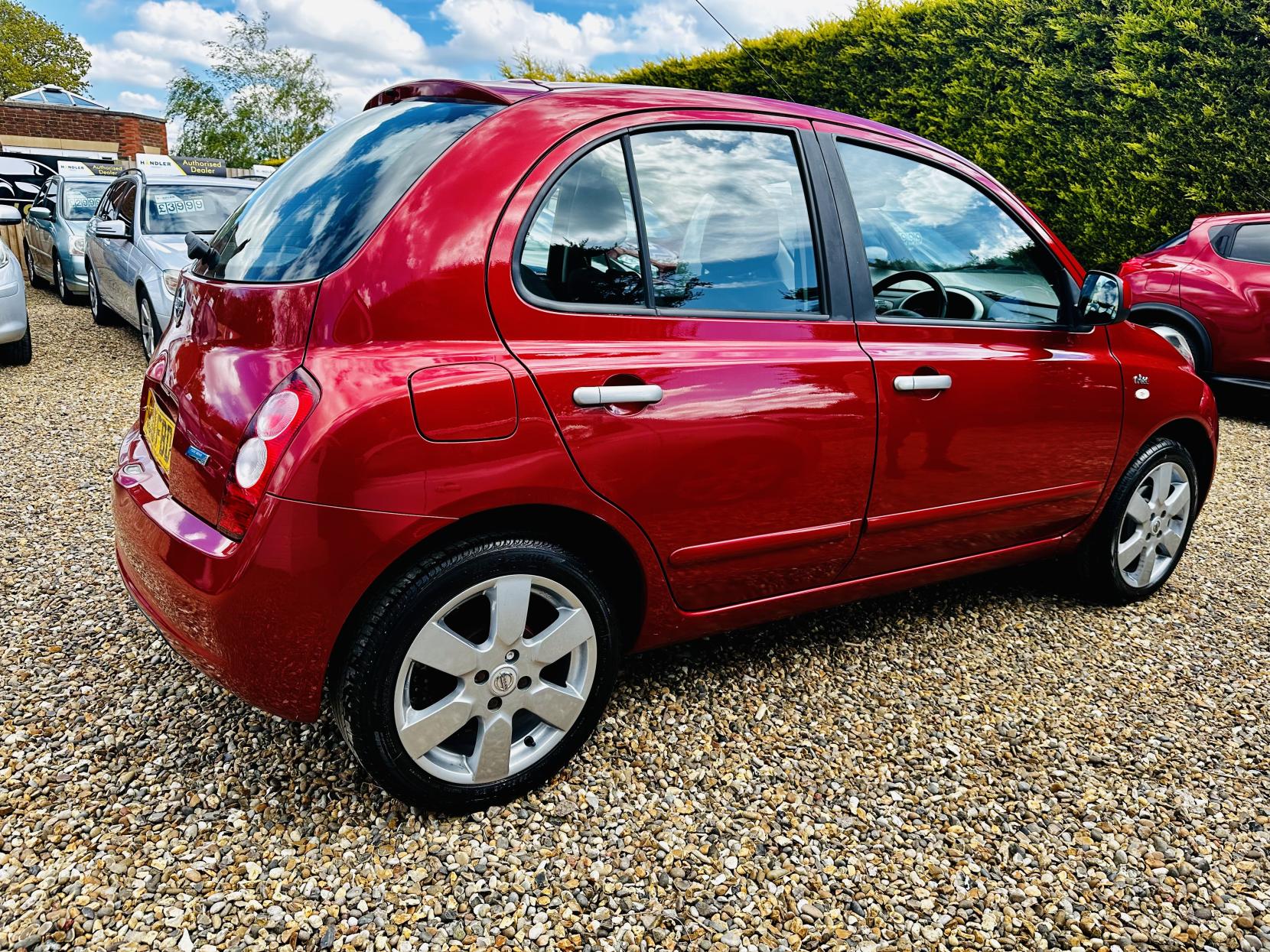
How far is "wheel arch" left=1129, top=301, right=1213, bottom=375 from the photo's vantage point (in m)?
7.26

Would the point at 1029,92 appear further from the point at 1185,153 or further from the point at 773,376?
the point at 773,376

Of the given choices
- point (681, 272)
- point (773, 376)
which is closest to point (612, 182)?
point (681, 272)

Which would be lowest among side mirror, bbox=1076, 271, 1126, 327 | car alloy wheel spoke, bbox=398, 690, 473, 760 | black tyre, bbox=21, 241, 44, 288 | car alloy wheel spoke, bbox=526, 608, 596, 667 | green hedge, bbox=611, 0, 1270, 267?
black tyre, bbox=21, 241, 44, 288

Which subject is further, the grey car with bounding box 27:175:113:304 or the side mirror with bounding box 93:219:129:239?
the grey car with bounding box 27:175:113:304

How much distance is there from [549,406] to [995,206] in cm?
188

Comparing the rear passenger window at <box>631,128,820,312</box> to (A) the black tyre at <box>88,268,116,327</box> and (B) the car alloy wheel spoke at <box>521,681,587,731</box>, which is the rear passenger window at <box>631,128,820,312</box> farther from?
(A) the black tyre at <box>88,268,116,327</box>

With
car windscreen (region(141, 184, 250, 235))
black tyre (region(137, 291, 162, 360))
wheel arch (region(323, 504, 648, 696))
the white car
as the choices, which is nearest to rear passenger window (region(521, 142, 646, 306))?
wheel arch (region(323, 504, 648, 696))

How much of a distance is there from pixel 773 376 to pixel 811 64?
384 inches

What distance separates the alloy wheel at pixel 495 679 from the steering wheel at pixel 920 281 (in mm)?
1347

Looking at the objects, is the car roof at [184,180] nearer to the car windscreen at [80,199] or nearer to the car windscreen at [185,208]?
the car windscreen at [185,208]

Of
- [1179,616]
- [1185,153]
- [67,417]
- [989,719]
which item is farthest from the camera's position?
[1185,153]

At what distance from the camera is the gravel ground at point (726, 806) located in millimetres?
2020

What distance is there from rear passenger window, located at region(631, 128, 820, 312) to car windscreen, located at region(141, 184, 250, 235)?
635 centimetres

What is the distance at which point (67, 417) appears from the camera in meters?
6.02
